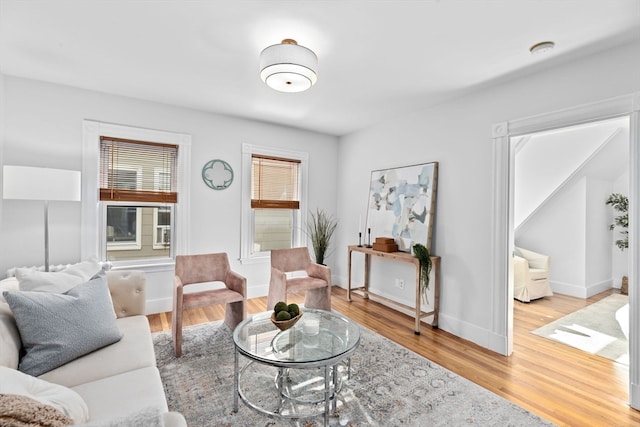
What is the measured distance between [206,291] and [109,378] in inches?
60.9

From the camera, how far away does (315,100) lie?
3418 millimetres

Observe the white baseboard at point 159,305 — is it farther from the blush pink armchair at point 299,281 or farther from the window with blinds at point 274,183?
the window with blinds at point 274,183

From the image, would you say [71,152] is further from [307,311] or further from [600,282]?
[600,282]

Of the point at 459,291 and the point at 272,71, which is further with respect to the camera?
the point at 459,291

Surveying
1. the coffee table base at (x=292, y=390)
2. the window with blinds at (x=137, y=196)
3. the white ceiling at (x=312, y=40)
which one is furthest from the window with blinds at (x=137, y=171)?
the coffee table base at (x=292, y=390)

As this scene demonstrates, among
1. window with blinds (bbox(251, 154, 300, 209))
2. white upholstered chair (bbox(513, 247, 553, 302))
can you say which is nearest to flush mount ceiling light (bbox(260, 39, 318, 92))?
window with blinds (bbox(251, 154, 300, 209))

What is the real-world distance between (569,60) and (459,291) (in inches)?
87.5

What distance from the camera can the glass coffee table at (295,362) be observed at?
176 cm

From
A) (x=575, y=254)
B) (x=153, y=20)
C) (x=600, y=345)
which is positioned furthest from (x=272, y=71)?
(x=575, y=254)

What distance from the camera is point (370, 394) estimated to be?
2.11 meters

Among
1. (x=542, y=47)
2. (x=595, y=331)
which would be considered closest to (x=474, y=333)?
(x=595, y=331)

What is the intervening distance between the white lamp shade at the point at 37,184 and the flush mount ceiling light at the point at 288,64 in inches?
77.6

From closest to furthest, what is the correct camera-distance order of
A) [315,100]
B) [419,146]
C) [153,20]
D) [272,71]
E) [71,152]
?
[153,20] → [272,71] → [71,152] → [315,100] → [419,146]

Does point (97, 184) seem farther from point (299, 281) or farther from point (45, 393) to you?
point (45, 393)
